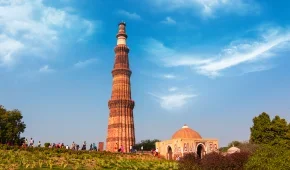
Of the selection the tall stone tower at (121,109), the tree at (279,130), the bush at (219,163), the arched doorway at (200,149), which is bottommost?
the bush at (219,163)

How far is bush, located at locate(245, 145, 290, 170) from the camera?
571 inches

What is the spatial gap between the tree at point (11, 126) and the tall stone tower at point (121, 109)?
1752cm

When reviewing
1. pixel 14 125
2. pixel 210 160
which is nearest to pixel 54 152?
pixel 210 160

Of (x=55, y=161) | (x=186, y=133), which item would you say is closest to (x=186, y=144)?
(x=186, y=133)

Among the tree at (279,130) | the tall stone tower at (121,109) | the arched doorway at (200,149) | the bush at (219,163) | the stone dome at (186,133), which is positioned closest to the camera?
the bush at (219,163)

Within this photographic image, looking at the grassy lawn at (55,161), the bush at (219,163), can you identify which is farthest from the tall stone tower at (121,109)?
the bush at (219,163)

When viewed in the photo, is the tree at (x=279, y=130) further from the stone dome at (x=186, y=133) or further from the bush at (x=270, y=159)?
the bush at (x=270, y=159)

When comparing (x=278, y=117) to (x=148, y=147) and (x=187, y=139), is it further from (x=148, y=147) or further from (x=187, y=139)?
(x=148, y=147)

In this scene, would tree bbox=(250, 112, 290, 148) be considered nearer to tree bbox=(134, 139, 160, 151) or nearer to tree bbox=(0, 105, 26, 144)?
tree bbox=(134, 139, 160, 151)

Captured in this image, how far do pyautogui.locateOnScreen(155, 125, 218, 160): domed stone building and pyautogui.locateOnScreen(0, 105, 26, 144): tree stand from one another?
21.2 metres

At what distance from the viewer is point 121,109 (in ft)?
190

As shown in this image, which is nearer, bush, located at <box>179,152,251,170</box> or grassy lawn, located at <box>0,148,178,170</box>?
grassy lawn, located at <box>0,148,178,170</box>

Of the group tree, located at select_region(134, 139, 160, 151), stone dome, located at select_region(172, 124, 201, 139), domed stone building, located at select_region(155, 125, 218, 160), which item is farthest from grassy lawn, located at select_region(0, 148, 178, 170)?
tree, located at select_region(134, 139, 160, 151)

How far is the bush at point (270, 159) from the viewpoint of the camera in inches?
571
